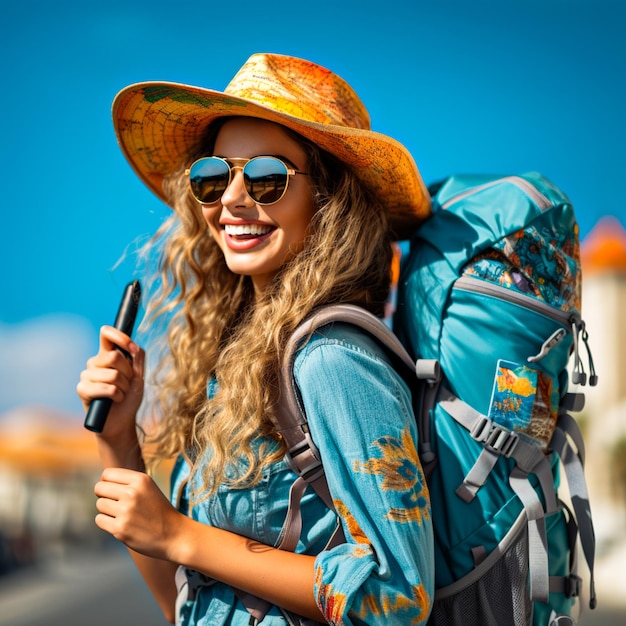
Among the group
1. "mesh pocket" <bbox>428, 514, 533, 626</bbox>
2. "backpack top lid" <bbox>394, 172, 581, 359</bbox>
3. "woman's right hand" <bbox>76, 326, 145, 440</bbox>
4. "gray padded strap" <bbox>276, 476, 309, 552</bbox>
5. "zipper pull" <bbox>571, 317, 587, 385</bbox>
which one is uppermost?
"backpack top lid" <bbox>394, 172, 581, 359</bbox>

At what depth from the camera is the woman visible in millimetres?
1822

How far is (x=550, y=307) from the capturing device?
6.81 feet

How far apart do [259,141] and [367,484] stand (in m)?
0.98

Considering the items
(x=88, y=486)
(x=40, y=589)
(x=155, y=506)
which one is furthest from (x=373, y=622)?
(x=88, y=486)

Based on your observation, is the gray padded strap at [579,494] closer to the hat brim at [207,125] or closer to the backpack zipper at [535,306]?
the backpack zipper at [535,306]

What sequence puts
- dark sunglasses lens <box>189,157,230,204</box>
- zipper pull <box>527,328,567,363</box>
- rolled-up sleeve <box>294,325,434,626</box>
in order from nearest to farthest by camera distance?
1. rolled-up sleeve <box>294,325,434,626</box>
2. zipper pull <box>527,328,567,363</box>
3. dark sunglasses lens <box>189,157,230,204</box>

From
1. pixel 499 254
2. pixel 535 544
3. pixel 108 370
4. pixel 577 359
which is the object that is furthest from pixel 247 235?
pixel 535 544

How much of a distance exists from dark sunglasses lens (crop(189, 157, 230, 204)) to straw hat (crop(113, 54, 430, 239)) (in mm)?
150

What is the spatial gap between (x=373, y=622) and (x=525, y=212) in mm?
1075

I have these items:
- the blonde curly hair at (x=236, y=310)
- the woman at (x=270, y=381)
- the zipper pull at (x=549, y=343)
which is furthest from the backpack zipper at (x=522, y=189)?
the zipper pull at (x=549, y=343)

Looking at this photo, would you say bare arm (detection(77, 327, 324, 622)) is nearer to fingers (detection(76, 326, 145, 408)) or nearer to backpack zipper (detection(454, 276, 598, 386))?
fingers (detection(76, 326, 145, 408))

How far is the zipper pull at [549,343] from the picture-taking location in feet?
6.67

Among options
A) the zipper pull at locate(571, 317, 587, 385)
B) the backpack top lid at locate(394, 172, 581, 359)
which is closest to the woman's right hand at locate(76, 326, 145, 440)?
the backpack top lid at locate(394, 172, 581, 359)

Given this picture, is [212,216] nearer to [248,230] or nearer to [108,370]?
Result: [248,230]
